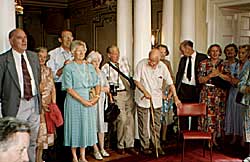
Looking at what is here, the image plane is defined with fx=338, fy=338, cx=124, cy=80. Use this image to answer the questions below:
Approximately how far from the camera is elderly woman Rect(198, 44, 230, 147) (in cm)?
447

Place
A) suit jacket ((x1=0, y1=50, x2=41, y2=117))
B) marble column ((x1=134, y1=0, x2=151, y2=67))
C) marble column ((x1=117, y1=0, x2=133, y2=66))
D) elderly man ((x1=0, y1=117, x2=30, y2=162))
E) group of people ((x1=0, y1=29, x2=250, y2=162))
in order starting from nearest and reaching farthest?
elderly man ((x1=0, y1=117, x2=30, y2=162)) → suit jacket ((x1=0, y1=50, x2=41, y2=117)) → group of people ((x1=0, y1=29, x2=250, y2=162)) → marble column ((x1=134, y1=0, x2=151, y2=67)) → marble column ((x1=117, y1=0, x2=133, y2=66))

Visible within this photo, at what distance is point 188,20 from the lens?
5609 mm

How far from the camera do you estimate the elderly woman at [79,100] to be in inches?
146

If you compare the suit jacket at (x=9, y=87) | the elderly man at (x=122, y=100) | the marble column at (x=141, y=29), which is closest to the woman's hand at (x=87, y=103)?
the elderly man at (x=122, y=100)

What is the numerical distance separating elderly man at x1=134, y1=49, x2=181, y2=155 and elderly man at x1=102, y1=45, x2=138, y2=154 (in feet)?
0.65

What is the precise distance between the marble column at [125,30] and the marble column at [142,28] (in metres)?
0.37

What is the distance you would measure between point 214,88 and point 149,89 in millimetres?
955

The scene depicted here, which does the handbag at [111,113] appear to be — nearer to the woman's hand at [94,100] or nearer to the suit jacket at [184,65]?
the woman's hand at [94,100]

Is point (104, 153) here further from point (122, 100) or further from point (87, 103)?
point (87, 103)

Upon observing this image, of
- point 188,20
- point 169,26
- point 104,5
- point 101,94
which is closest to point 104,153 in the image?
point 101,94

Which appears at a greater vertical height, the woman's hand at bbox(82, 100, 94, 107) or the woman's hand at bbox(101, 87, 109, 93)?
the woman's hand at bbox(101, 87, 109, 93)

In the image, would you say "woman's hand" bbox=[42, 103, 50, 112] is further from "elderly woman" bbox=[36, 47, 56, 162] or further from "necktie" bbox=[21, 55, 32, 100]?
"necktie" bbox=[21, 55, 32, 100]

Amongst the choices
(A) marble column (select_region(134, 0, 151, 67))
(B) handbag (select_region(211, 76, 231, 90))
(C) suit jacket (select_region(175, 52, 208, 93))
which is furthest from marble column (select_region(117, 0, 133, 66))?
(B) handbag (select_region(211, 76, 231, 90))

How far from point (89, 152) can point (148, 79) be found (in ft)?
4.10
